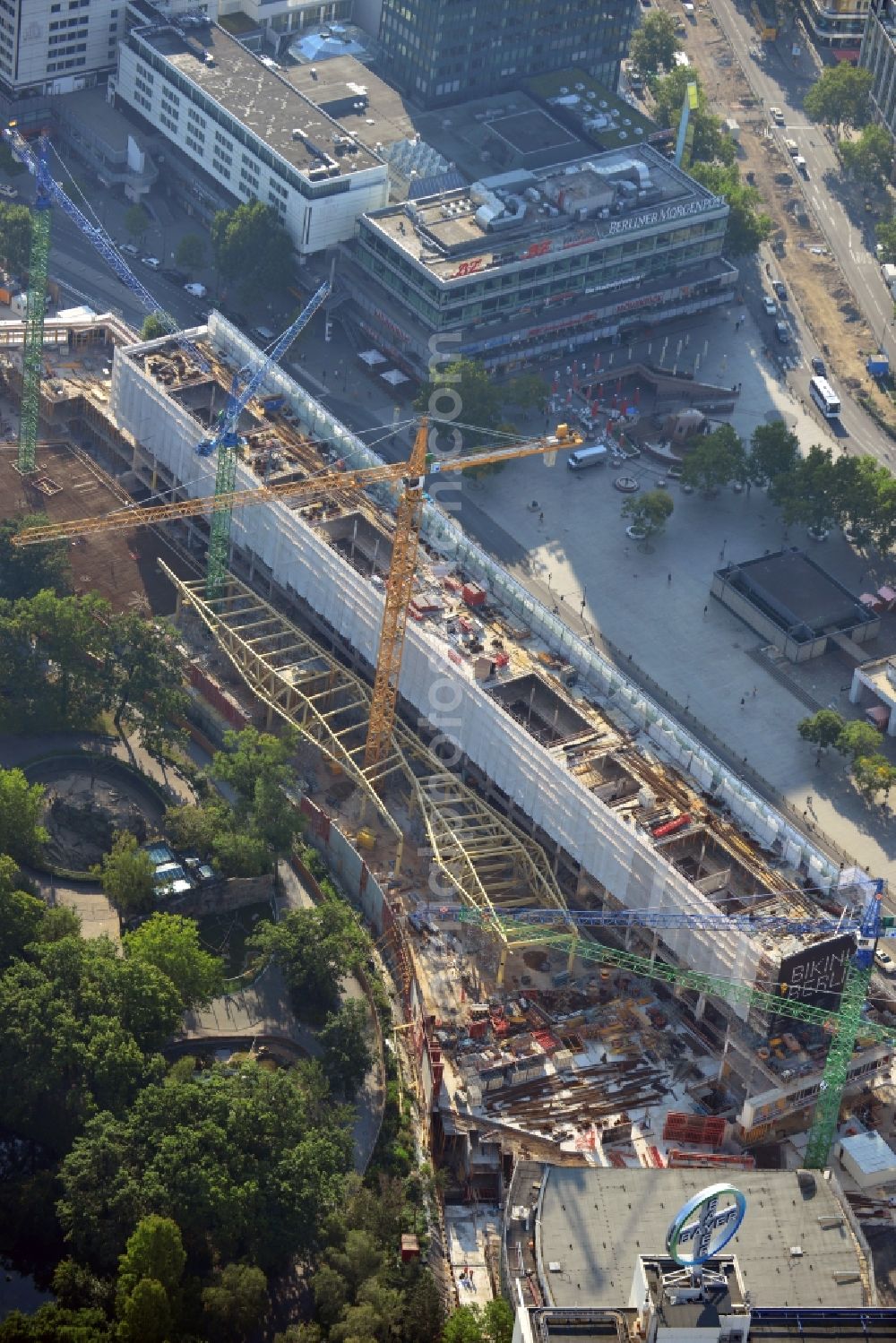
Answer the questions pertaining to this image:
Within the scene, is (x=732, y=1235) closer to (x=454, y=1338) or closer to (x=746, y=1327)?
(x=746, y=1327)

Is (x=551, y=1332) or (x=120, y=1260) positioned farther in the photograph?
(x=120, y=1260)

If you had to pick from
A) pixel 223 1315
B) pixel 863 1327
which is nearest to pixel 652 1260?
pixel 863 1327

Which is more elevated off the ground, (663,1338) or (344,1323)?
(663,1338)

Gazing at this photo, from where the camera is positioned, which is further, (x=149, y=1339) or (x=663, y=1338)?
(x=149, y=1339)

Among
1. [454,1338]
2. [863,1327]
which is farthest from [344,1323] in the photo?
[863,1327]

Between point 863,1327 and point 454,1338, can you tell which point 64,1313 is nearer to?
point 454,1338

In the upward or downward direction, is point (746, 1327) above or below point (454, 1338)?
above
